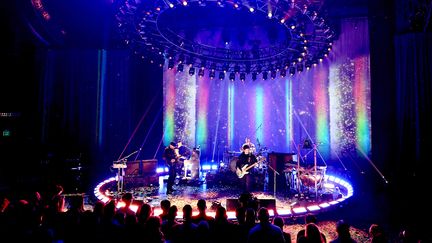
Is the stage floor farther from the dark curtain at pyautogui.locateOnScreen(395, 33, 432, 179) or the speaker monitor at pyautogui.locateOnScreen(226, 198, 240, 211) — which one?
the dark curtain at pyautogui.locateOnScreen(395, 33, 432, 179)

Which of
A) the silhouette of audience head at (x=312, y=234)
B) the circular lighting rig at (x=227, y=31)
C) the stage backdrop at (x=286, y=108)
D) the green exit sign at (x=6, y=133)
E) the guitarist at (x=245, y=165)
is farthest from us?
the stage backdrop at (x=286, y=108)

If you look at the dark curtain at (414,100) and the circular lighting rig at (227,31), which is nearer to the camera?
the circular lighting rig at (227,31)

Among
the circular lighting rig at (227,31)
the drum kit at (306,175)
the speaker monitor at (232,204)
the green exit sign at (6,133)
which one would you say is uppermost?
the circular lighting rig at (227,31)

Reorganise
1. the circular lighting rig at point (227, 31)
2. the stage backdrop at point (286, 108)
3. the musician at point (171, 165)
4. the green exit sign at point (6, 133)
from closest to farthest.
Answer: the circular lighting rig at point (227, 31) → the musician at point (171, 165) → the green exit sign at point (6, 133) → the stage backdrop at point (286, 108)

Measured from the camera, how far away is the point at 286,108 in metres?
12.8

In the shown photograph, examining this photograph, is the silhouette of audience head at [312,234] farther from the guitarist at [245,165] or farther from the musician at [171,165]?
the musician at [171,165]

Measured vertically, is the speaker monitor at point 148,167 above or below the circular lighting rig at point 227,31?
below

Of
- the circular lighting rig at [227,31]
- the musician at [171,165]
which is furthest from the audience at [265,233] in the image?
the musician at [171,165]

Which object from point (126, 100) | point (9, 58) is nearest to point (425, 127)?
point (126, 100)

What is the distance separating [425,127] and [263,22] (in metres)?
6.86

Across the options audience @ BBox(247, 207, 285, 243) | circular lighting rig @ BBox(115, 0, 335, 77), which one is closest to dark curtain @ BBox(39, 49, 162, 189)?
circular lighting rig @ BBox(115, 0, 335, 77)

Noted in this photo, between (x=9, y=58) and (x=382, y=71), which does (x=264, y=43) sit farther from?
(x=9, y=58)

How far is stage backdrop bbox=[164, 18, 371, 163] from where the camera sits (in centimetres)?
1109

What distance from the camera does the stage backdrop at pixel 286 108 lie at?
1109cm
